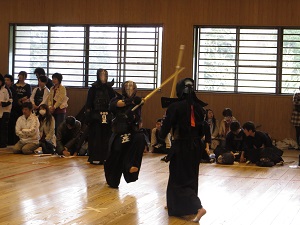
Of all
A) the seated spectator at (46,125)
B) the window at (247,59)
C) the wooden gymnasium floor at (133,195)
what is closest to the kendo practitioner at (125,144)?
the wooden gymnasium floor at (133,195)

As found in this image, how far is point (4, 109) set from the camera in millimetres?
12070

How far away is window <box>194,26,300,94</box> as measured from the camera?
13.1 meters

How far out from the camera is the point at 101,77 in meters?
9.66

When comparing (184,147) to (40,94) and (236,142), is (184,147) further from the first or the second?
(40,94)

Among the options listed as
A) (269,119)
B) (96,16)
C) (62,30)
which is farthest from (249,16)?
(62,30)

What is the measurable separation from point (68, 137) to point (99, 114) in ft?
5.95

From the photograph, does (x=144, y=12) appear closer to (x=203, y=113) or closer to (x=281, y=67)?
(x=281, y=67)

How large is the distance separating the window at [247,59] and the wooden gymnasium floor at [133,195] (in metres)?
3.58

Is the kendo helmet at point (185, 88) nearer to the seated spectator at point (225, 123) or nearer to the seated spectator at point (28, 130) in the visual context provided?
the seated spectator at point (28, 130)

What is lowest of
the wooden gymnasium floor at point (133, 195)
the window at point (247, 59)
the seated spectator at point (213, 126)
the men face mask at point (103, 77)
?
the wooden gymnasium floor at point (133, 195)

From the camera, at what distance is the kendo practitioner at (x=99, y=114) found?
9.58 metres

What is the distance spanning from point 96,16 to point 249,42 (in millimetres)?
3483

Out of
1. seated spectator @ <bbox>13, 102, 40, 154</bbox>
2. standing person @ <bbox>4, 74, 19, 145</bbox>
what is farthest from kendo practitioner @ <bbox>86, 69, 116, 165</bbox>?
standing person @ <bbox>4, 74, 19, 145</bbox>

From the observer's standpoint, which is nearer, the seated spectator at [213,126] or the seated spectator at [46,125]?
the seated spectator at [46,125]
